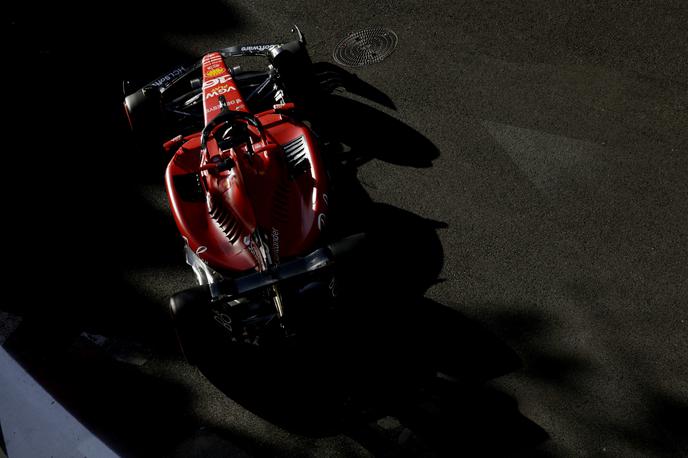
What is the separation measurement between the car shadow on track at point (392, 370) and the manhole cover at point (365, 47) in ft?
8.33

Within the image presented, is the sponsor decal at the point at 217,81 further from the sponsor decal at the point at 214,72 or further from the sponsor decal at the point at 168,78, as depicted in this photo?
the sponsor decal at the point at 168,78

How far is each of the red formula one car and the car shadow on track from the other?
36 cm

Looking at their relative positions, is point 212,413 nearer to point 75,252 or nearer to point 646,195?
point 75,252

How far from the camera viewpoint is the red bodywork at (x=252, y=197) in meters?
5.88

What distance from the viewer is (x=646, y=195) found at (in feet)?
22.4

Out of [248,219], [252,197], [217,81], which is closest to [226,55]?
[217,81]

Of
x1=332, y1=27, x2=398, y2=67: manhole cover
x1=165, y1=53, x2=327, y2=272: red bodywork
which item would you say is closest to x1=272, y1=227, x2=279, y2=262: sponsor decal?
x1=165, y1=53, x2=327, y2=272: red bodywork

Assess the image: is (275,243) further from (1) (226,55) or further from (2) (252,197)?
(1) (226,55)

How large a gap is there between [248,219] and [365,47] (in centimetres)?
349

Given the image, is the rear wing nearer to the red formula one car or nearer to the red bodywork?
the red formula one car

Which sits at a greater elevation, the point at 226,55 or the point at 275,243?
the point at 226,55

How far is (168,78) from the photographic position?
24.7 feet

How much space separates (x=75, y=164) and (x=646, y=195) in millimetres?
5871

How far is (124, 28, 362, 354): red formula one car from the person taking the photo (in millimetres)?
5398
